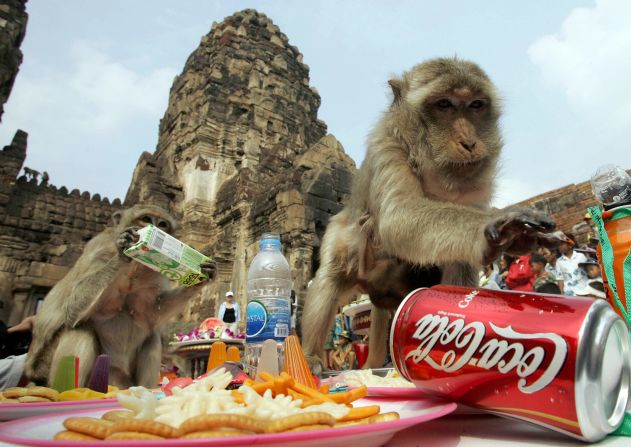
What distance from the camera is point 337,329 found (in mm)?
7062

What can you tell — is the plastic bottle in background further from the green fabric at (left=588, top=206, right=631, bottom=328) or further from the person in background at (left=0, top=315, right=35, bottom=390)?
the person in background at (left=0, top=315, right=35, bottom=390)

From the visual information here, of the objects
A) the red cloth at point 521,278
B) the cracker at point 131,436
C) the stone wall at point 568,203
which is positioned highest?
the stone wall at point 568,203

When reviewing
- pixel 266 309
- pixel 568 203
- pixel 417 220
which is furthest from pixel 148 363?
pixel 568 203

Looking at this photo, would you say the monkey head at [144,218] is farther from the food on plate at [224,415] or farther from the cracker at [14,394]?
the food on plate at [224,415]

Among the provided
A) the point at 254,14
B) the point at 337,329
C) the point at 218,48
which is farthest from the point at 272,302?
the point at 254,14

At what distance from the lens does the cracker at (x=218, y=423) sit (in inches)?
22.7

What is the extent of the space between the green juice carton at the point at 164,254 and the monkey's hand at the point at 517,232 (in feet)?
4.83

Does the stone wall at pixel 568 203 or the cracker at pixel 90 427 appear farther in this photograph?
the stone wall at pixel 568 203

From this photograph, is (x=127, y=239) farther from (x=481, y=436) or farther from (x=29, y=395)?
(x=481, y=436)

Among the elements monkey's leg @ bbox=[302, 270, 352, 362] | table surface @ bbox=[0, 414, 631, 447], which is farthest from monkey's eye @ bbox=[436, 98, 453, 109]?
table surface @ bbox=[0, 414, 631, 447]

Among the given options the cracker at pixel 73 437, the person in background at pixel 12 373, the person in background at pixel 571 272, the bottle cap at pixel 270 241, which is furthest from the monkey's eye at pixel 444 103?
the person in background at pixel 571 272

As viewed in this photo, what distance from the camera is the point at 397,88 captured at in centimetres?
218

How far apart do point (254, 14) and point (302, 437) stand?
1105 inches

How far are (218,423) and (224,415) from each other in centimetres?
1
